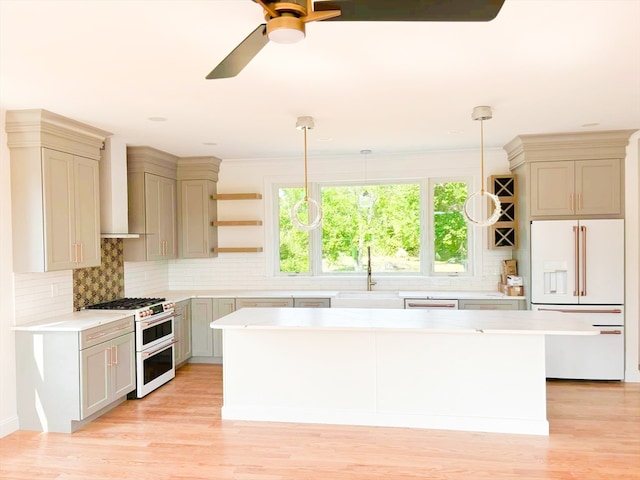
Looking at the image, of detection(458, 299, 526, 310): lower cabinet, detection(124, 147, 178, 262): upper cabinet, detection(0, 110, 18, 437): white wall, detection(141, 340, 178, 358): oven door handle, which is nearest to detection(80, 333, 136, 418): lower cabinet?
detection(141, 340, 178, 358): oven door handle

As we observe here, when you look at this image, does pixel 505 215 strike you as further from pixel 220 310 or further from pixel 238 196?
pixel 220 310

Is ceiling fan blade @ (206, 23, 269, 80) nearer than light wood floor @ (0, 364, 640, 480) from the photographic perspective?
Yes

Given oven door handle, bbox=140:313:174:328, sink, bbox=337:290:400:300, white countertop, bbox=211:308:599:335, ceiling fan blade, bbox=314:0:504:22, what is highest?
ceiling fan blade, bbox=314:0:504:22

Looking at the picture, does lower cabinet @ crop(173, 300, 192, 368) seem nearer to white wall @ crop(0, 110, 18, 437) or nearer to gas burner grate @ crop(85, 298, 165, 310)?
gas burner grate @ crop(85, 298, 165, 310)

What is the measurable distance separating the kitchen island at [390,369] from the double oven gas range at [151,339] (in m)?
1.03

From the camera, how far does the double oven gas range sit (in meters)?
4.36

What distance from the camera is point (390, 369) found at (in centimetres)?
371

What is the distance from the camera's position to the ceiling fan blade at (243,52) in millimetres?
1765

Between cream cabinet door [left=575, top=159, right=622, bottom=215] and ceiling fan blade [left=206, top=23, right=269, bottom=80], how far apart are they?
13.6 feet

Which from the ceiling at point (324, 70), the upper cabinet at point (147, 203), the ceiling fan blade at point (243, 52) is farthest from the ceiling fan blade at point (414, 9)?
the upper cabinet at point (147, 203)

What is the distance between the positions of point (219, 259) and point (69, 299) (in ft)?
7.16

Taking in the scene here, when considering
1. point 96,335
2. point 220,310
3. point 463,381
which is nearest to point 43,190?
point 96,335

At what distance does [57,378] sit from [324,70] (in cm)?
317

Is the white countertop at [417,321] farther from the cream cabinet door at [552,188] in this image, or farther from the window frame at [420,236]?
the window frame at [420,236]
